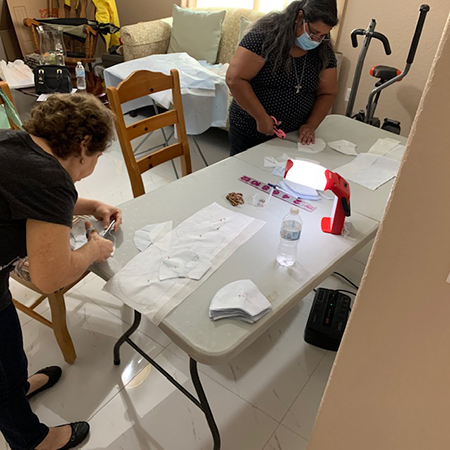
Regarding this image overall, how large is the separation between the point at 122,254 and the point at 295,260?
0.54 meters

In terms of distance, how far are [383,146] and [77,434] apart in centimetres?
184

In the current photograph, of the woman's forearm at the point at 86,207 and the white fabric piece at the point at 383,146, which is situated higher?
the woman's forearm at the point at 86,207

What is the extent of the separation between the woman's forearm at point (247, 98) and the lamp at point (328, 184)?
523 mm

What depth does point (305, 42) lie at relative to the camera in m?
1.78

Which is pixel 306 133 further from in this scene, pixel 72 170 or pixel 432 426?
pixel 432 426

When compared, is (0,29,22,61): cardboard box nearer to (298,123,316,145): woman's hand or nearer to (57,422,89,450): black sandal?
(298,123,316,145): woman's hand

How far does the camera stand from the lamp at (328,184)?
53.4 inches

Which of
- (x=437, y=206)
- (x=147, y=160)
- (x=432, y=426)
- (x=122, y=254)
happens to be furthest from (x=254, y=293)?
(x=147, y=160)

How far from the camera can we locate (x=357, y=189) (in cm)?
167

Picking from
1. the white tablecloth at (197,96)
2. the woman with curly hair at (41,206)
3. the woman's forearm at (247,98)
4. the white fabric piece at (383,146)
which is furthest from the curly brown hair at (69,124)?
the white tablecloth at (197,96)

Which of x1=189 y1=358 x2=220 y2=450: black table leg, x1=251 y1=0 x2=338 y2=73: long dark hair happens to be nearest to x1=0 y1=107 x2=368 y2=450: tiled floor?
x1=189 y1=358 x2=220 y2=450: black table leg

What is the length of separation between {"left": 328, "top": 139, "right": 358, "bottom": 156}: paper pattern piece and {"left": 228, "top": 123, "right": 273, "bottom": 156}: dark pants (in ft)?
1.03

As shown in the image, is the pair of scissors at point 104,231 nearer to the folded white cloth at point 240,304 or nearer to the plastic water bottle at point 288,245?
the folded white cloth at point 240,304

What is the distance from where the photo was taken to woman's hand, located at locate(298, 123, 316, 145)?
6.53ft
